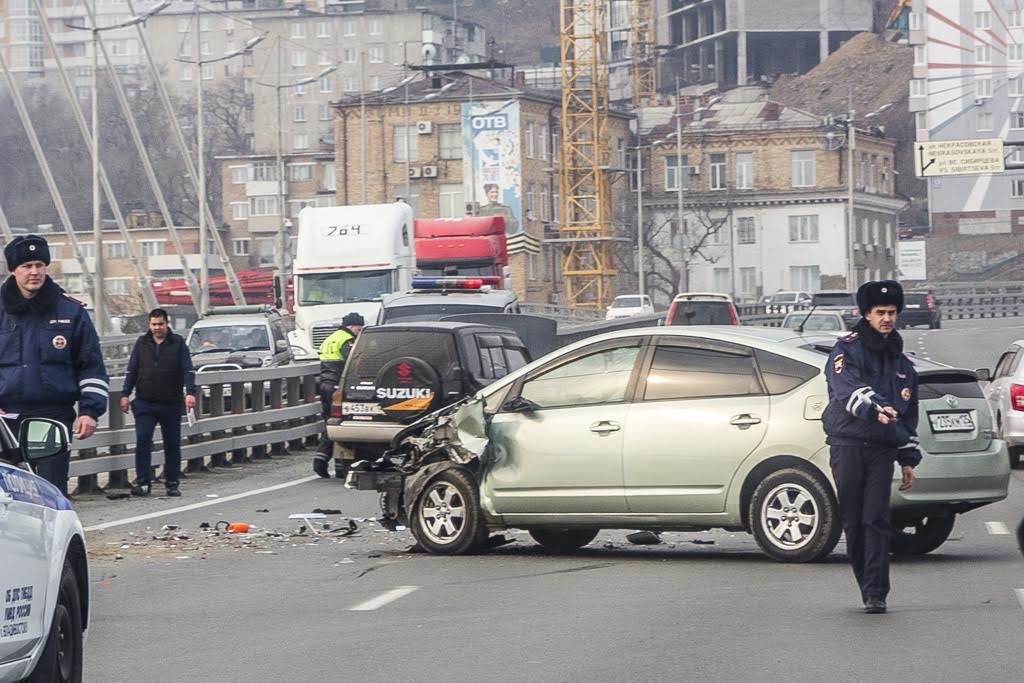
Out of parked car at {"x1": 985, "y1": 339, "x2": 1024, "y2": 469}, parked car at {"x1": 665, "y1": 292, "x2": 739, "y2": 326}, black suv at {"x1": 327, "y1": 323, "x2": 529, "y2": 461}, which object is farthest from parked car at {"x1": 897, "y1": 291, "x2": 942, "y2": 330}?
black suv at {"x1": 327, "y1": 323, "x2": 529, "y2": 461}

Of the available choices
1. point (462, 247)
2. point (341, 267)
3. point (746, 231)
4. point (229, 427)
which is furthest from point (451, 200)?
point (229, 427)

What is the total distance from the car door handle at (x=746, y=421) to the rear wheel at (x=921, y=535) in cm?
120

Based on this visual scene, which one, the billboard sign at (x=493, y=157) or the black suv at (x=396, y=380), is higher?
the billboard sign at (x=493, y=157)

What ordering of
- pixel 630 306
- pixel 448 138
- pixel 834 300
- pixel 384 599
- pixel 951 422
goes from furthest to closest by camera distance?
pixel 448 138 → pixel 630 306 → pixel 834 300 → pixel 951 422 → pixel 384 599

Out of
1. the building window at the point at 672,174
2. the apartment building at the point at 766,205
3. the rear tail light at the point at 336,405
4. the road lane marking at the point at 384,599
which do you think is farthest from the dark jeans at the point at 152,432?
the building window at the point at 672,174

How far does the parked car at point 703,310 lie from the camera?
4906 centimetres

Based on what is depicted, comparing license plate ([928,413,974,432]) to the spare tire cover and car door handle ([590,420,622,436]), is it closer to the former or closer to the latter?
car door handle ([590,420,622,436])

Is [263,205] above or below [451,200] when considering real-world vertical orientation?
above

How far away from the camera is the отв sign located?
6712 centimetres

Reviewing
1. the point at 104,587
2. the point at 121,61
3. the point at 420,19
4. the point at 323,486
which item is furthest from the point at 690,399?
the point at 121,61

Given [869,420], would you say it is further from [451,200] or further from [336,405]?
[451,200]

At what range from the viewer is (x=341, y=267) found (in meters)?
40.9

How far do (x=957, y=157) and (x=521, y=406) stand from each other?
56254 mm

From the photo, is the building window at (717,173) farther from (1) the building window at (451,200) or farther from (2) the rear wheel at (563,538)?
(2) the rear wheel at (563,538)
